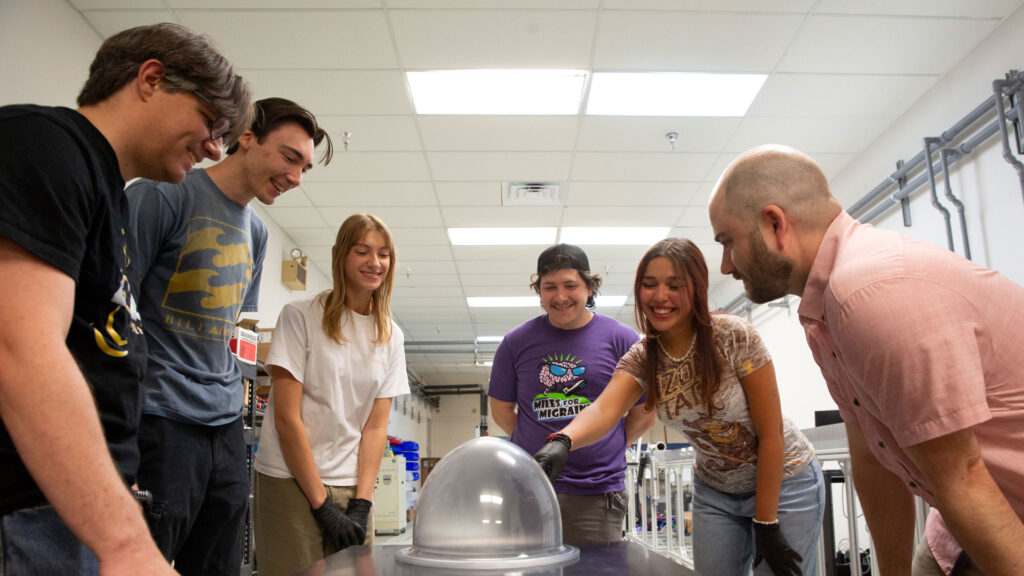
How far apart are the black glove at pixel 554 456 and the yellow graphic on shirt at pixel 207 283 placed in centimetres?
68

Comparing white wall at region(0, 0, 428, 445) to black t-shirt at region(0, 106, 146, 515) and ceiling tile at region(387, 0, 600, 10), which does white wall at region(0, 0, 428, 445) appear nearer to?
ceiling tile at region(387, 0, 600, 10)

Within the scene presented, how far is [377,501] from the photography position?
27.6 feet

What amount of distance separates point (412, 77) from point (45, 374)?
3313 mm

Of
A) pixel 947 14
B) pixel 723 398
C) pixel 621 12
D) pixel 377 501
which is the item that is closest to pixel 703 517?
pixel 723 398

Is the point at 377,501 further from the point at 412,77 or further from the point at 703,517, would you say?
A: the point at 703,517

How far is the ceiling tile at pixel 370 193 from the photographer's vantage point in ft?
16.7

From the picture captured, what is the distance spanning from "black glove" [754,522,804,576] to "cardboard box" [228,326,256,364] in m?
2.40

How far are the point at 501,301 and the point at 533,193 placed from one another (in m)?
3.50

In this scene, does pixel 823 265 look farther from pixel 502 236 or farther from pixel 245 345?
pixel 502 236

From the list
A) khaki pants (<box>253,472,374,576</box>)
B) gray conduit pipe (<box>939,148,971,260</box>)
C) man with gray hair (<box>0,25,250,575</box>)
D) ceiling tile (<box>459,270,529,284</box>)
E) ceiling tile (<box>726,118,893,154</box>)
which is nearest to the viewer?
man with gray hair (<box>0,25,250,575</box>)

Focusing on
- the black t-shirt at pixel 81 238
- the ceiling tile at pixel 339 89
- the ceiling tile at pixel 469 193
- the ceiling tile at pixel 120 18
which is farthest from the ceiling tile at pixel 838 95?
the black t-shirt at pixel 81 238

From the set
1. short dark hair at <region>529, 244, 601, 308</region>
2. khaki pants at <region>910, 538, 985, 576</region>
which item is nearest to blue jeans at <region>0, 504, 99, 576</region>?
khaki pants at <region>910, 538, 985, 576</region>

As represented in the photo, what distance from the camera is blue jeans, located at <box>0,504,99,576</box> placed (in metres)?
0.69

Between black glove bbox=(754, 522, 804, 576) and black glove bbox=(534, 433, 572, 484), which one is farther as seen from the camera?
black glove bbox=(754, 522, 804, 576)
